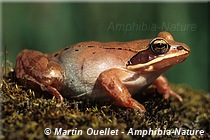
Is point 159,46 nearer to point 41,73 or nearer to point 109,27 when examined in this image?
point 41,73

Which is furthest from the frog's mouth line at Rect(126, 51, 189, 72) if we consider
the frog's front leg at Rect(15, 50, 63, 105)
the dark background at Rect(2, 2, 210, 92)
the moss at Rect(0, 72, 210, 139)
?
the dark background at Rect(2, 2, 210, 92)

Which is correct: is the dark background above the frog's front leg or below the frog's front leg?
above

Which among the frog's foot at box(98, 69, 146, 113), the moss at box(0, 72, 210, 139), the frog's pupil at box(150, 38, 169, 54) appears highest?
the frog's pupil at box(150, 38, 169, 54)

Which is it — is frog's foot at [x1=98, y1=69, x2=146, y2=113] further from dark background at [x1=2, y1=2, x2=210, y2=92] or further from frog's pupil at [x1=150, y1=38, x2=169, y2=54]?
dark background at [x1=2, y1=2, x2=210, y2=92]

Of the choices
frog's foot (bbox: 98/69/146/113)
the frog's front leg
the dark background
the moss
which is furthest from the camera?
the dark background

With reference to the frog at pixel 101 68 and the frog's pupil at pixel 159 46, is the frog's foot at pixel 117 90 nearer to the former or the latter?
the frog at pixel 101 68

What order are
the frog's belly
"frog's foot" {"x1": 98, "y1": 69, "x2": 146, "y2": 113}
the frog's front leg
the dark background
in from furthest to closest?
the dark background < the frog's belly < the frog's front leg < "frog's foot" {"x1": 98, "y1": 69, "x2": 146, "y2": 113}

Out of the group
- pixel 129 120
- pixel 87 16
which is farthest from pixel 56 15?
pixel 129 120
